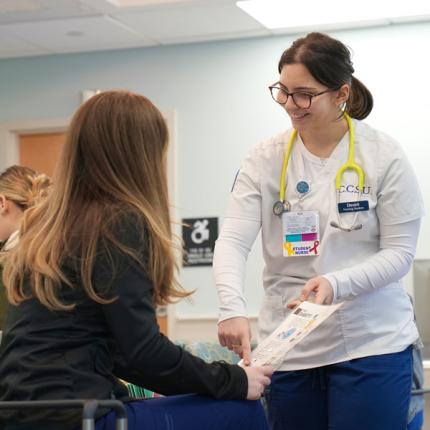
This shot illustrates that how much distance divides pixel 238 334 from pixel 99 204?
1.65 feet

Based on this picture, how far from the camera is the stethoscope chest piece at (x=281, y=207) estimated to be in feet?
8.14

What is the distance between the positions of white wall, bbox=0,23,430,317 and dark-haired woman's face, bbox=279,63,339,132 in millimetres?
3277

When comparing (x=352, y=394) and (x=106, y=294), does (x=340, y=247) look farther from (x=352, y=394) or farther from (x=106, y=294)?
(x=106, y=294)

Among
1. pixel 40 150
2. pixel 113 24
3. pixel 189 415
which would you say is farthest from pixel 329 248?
pixel 40 150

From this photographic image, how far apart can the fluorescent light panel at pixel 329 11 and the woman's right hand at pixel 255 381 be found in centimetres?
346

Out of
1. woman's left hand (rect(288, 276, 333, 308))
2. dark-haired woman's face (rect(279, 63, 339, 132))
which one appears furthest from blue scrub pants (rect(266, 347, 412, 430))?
dark-haired woman's face (rect(279, 63, 339, 132))

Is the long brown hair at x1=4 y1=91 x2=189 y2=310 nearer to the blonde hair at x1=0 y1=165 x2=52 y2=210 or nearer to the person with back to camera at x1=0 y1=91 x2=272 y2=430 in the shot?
the person with back to camera at x1=0 y1=91 x2=272 y2=430

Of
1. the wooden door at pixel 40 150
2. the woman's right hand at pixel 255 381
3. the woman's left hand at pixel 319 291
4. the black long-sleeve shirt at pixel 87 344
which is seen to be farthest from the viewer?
the wooden door at pixel 40 150

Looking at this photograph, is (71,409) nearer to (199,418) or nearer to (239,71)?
(199,418)

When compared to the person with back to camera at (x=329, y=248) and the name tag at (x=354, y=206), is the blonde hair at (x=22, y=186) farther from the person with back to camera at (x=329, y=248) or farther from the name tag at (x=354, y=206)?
the name tag at (x=354, y=206)

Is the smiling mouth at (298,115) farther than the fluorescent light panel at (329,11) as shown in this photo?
No

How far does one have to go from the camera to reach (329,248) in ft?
7.93

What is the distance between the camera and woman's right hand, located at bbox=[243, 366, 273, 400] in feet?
6.93

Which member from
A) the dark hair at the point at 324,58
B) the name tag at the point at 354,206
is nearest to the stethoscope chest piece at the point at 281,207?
the name tag at the point at 354,206
